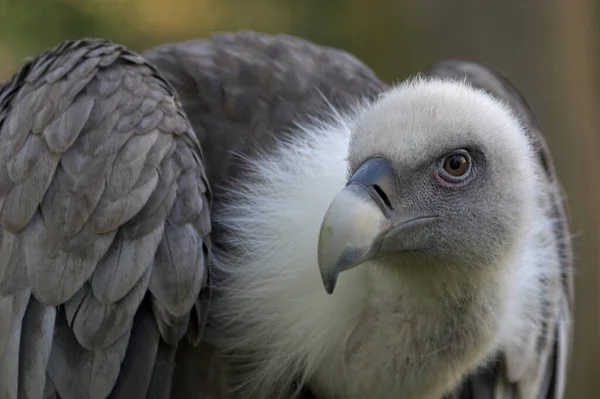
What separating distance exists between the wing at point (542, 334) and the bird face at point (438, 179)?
0.66m

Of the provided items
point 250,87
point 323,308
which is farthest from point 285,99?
point 323,308

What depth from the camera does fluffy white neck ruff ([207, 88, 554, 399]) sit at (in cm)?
242

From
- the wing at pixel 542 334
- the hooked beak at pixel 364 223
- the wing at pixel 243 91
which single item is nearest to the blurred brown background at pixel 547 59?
the wing at pixel 542 334

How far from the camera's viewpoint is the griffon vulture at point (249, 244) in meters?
2.28

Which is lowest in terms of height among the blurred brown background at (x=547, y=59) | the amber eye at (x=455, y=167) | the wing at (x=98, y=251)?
the wing at (x=98, y=251)

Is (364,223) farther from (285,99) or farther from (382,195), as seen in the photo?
(285,99)

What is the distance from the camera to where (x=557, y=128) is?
4305mm

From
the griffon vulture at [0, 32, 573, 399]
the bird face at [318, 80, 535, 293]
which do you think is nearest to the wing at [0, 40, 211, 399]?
the griffon vulture at [0, 32, 573, 399]

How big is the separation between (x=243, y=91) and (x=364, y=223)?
1084 millimetres

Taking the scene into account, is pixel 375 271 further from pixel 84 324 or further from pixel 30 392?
pixel 30 392

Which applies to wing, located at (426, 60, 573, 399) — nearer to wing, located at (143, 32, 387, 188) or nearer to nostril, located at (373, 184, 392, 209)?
wing, located at (143, 32, 387, 188)

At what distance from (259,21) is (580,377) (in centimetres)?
347

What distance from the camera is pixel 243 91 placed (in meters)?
3.04

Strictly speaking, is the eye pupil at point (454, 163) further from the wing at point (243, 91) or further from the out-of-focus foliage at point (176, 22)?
the out-of-focus foliage at point (176, 22)
